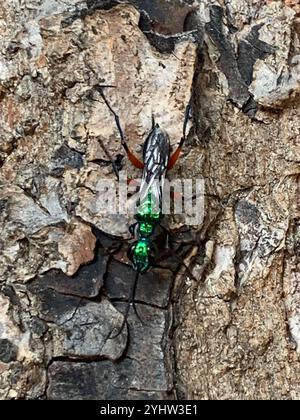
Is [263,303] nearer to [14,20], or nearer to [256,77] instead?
[256,77]

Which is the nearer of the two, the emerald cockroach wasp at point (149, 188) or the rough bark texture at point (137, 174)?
the rough bark texture at point (137, 174)

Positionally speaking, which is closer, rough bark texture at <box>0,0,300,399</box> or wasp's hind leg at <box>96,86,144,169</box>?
rough bark texture at <box>0,0,300,399</box>

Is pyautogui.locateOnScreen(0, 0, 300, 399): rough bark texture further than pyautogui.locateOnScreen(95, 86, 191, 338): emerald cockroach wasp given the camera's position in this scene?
No
